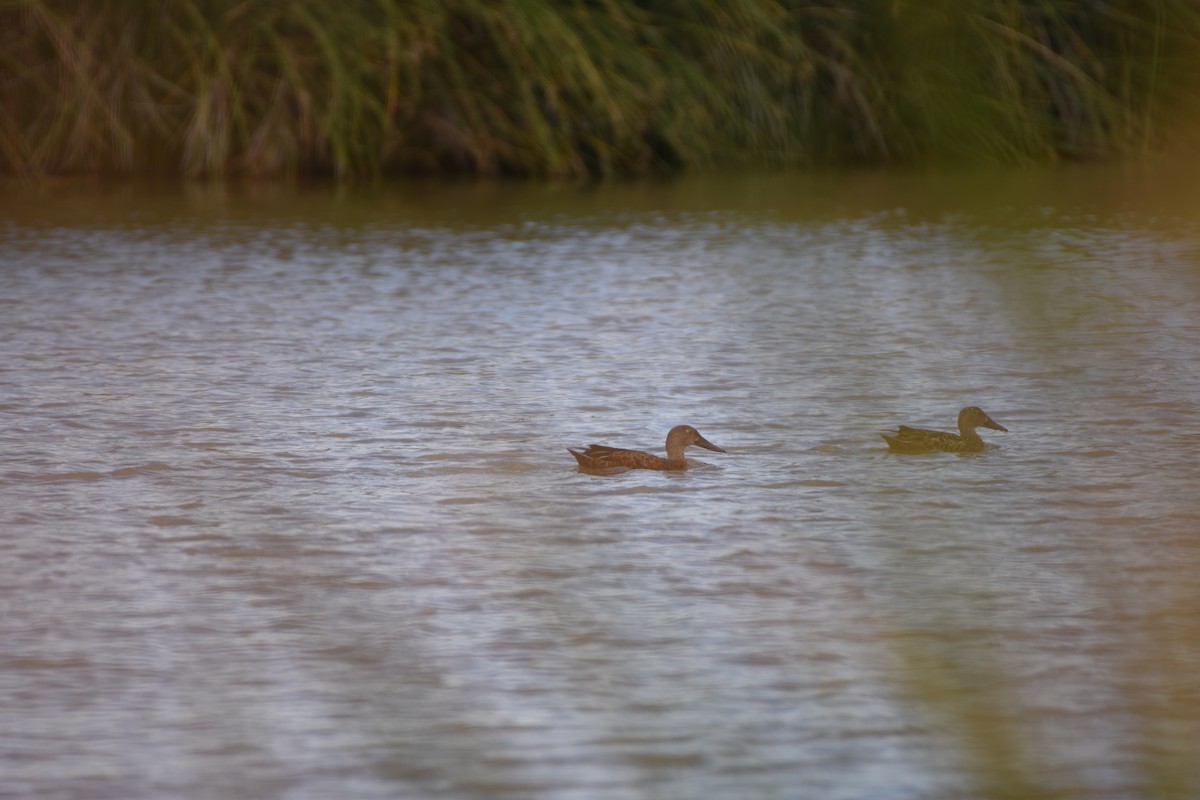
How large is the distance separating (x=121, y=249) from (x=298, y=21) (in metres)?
3.74

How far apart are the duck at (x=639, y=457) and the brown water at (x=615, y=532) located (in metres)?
0.09

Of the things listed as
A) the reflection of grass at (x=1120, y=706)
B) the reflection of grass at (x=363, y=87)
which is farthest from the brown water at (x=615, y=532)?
the reflection of grass at (x=363, y=87)

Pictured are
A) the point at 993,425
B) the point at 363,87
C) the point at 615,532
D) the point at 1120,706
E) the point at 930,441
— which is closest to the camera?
the point at 1120,706

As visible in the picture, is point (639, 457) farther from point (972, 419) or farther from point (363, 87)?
point (363, 87)

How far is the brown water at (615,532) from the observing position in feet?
5.15

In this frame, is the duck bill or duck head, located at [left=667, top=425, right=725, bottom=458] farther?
the duck bill

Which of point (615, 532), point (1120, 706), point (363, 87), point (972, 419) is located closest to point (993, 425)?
point (972, 419)

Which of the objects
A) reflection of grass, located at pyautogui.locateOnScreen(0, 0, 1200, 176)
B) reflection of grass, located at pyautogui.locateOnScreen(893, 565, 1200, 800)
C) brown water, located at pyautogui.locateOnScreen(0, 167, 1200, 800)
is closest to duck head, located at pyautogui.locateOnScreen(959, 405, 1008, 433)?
brown water, located at pyautogui.locateOnScreen(0, 167, 1200, 800)

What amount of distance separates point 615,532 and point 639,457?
27.0 inches

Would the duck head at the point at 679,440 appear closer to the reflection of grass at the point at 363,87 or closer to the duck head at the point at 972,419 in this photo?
Answer: the duck head at the point at 972,419

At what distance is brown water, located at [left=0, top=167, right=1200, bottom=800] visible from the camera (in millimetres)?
1570

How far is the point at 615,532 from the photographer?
4637 millimetres

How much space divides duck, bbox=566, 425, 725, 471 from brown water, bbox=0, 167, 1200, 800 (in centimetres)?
9

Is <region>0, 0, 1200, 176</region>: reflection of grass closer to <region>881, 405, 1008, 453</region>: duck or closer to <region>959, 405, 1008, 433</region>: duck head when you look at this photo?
<region>959, 405, 1008, 433</region>: duck head
